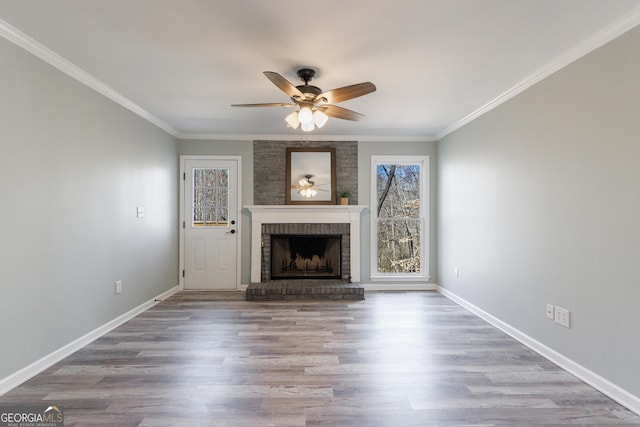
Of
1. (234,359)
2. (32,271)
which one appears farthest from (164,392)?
(32,271)

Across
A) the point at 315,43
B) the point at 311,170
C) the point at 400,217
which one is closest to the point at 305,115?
the point at 315,43

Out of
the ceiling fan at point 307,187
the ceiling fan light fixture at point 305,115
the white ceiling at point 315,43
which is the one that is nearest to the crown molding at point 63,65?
the white ceiling at point 315,43

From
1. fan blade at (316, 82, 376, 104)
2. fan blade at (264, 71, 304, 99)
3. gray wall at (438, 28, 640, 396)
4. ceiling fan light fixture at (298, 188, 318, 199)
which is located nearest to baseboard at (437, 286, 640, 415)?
gray wall at (438, 28, 640, 396)

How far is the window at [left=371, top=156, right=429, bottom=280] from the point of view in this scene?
16.5ft

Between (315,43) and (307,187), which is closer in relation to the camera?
(315,43)

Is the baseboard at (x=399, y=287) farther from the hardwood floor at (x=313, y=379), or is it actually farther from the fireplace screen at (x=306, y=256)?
the hardwood floor at (x=313, y=379)

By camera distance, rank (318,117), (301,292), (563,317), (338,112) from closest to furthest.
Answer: (563,317) < (318,117) < (338,112) < (301,292)

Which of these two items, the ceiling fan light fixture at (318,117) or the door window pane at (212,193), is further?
the door window pane at (212,193)

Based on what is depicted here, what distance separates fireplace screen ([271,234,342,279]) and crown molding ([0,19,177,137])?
8.43 feet

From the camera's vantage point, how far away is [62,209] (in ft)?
8.48

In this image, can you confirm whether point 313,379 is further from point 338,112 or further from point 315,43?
point 315,43

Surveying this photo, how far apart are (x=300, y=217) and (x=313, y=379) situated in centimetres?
283

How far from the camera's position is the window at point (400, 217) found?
502 centimetres

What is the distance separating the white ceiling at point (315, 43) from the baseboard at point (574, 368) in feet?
7.39
